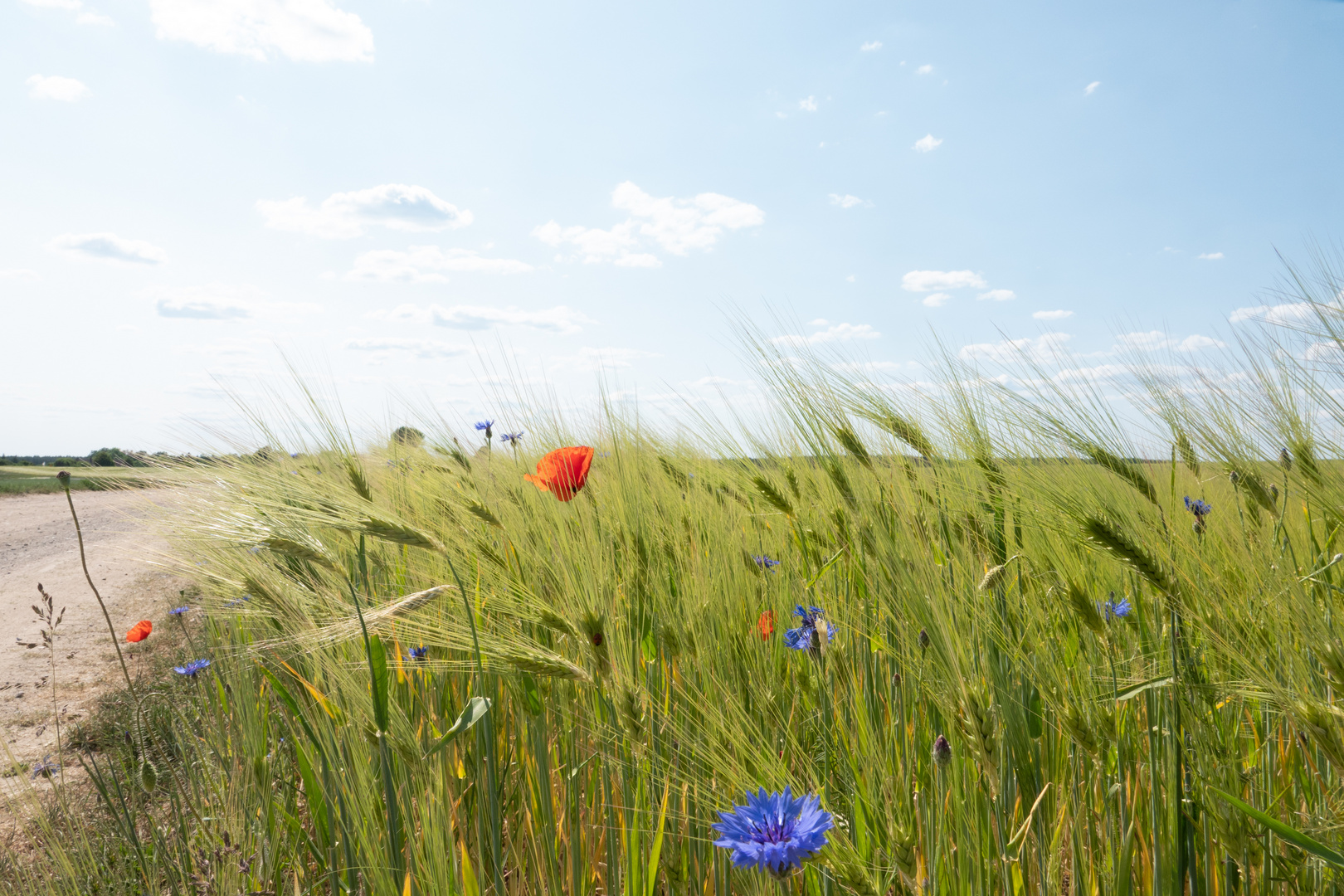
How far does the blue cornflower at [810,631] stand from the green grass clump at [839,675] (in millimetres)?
26

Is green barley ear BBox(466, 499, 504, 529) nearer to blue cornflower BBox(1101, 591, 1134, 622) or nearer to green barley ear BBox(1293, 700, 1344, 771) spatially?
blue cornflower BBox(1101, 591, 1134, 622)

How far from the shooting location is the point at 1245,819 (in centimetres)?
76

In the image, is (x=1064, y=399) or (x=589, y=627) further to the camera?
(x=1064, y=399)

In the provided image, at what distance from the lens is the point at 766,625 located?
1353 mm


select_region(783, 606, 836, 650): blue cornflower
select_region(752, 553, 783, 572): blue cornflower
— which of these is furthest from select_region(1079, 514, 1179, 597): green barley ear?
select_region(752, 553, 783, 572): blue cornflower

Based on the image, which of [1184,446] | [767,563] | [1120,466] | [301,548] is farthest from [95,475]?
[1184,446]

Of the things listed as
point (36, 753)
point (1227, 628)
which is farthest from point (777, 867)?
point (36, 753)

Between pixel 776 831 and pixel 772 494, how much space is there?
0.89m

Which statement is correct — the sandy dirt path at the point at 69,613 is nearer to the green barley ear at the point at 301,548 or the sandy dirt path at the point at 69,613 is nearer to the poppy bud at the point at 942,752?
the green barley ear at the point at 301,548

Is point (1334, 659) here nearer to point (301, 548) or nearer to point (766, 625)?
point (766, 625)

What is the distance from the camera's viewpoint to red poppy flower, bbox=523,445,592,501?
4.87 ft

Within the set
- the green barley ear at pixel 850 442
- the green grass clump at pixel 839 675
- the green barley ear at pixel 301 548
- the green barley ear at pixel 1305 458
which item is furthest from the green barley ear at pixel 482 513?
the green barley ear at pixel 1305 458

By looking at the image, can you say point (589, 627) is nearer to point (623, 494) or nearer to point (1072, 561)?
point (623, 494)

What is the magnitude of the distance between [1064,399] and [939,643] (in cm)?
55
